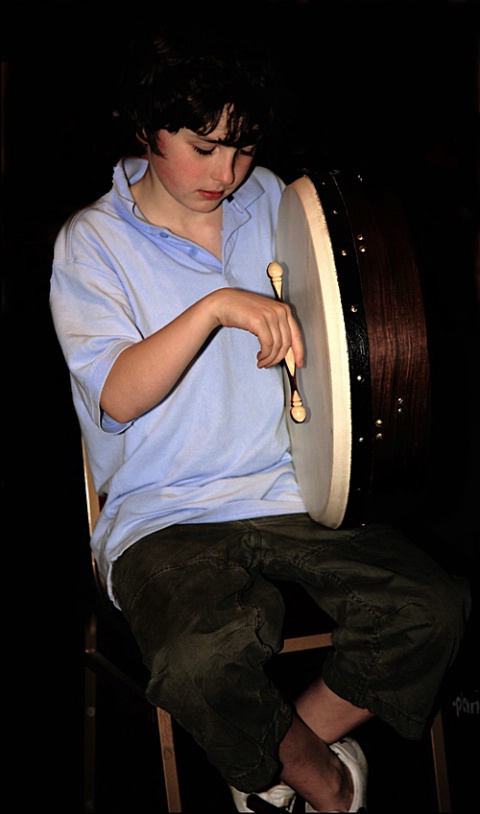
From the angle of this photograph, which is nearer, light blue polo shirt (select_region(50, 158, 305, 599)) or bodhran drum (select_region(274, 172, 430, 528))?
bodhran drum (select_region(274, 172, 430, 528))

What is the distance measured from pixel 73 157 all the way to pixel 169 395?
0.97m

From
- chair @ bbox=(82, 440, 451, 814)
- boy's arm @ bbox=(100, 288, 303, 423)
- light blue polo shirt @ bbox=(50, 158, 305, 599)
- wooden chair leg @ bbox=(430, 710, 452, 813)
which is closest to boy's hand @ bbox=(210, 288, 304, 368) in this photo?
boy's arm @ bbox=(100, 288, 303, 423)

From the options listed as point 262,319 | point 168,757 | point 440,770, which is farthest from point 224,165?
point 440,770

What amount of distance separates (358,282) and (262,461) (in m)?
0.34

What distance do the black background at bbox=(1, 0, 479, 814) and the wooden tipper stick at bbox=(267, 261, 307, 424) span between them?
21.1 inches

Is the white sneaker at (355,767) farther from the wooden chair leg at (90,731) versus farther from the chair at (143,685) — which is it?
the wooden chair leg at (90,731)

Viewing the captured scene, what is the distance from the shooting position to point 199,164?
1.15 metres

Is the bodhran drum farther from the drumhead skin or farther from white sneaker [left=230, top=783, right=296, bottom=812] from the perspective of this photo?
white sneaker [left=230, top=783, right=296, bottom=812]

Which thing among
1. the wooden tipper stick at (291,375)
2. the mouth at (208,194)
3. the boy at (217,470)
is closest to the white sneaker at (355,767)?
the boy at (217,470)

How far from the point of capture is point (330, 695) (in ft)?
3.72

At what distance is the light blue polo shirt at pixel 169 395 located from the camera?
1.17 m

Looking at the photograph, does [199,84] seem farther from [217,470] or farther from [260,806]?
[260,806]

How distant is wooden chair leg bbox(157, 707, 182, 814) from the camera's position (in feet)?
3.67

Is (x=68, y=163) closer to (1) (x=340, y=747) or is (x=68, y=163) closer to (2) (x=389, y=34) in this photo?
(2) (x=389, y=34)
